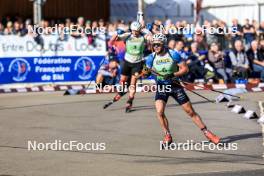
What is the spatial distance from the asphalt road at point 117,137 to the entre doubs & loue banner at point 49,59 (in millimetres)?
2621

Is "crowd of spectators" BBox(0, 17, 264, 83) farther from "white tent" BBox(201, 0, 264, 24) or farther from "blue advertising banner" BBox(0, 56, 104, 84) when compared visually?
"white tent" BBox(201, 0, 264, 24)

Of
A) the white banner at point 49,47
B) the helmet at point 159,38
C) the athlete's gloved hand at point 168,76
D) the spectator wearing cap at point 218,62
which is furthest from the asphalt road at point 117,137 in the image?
the spectator wearing cap at point 218,62

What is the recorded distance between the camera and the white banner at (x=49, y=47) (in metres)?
22.5

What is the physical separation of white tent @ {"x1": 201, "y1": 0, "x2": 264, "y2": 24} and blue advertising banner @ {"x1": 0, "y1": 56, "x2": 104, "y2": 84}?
9084 mm

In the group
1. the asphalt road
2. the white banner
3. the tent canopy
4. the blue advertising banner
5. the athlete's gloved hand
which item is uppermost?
the tent canopy

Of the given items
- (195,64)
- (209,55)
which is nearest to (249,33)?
(209,55)

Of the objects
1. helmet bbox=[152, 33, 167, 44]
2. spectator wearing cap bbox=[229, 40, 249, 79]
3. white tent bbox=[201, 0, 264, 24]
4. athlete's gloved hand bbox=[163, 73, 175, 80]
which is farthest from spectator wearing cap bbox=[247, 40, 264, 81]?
helmet bbox=[152, 33, 167, 44]

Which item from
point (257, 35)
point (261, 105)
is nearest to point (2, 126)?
point (261, 105)

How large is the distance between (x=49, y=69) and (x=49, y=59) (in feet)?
0.99

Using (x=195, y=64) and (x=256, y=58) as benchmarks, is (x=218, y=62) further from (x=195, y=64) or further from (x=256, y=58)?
(x=256, y=58)

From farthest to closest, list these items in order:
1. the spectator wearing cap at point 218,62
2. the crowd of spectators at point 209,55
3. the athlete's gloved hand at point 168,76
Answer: the spectator wearing cap at point 218,62, the crowd of spectators at point 209,55, the athlete's gloved hand at point 168,76

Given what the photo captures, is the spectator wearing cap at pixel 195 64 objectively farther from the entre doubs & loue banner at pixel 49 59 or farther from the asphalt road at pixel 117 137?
the asphalt road at pixel 117 137

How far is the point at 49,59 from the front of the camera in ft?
75.3

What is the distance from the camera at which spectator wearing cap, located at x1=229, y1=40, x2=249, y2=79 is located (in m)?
23.3
